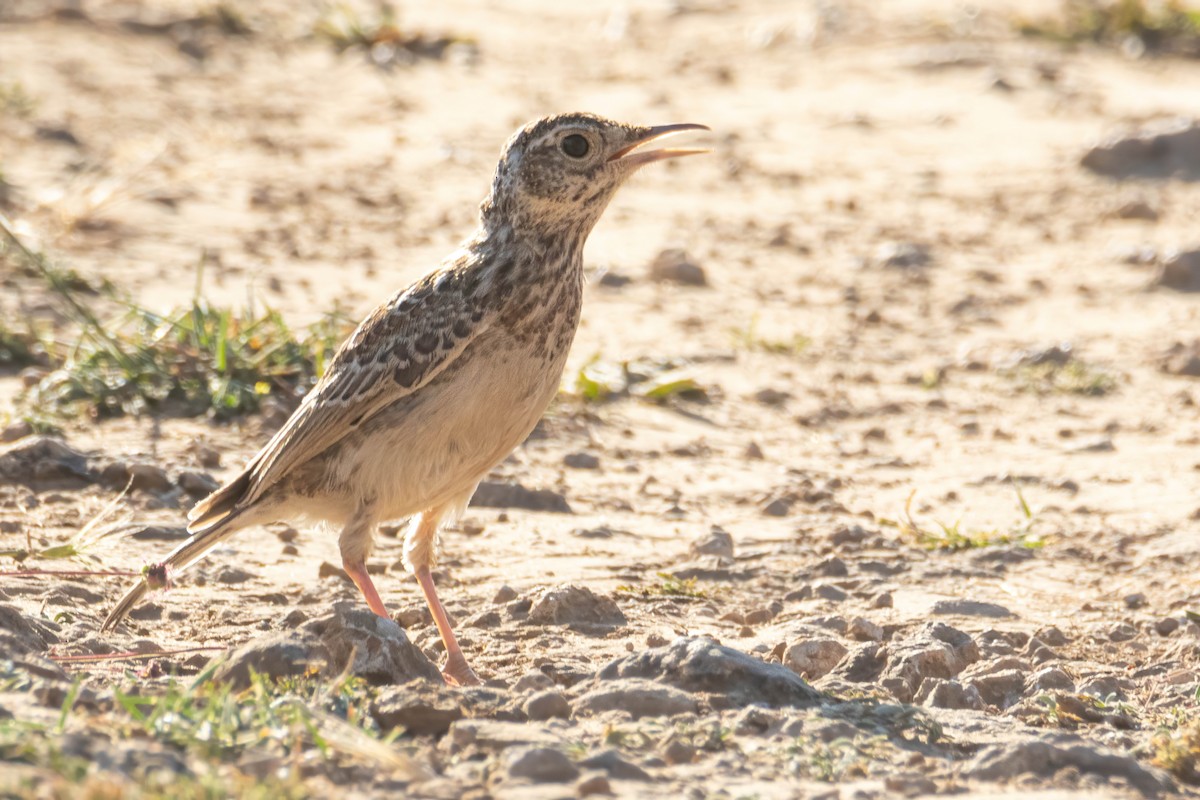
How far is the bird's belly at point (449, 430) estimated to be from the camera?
5.77 metres

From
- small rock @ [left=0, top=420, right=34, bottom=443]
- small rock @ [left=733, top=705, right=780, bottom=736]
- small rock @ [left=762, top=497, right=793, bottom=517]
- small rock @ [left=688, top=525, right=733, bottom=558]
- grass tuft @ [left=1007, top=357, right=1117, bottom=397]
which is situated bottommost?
small rock @ [left=762, top=497, right=793, bottom=517]

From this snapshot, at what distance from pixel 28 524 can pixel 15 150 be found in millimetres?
5814

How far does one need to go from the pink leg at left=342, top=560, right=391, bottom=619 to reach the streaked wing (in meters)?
0.42

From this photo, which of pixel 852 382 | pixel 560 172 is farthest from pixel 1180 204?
pixel 560 172

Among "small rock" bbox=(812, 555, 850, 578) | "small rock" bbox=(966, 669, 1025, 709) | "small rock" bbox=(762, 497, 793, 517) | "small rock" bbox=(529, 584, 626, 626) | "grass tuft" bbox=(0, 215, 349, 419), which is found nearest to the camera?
"small rock" bbox=(966, 669, 1025, 709)

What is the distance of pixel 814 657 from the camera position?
5.72 meters

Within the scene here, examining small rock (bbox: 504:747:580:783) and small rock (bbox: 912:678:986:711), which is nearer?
small rock (bbox: 504:747:580:783)

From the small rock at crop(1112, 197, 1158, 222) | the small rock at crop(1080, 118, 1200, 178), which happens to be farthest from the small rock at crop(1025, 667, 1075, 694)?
the small rock at crop(1080, 118, 1200, 178)

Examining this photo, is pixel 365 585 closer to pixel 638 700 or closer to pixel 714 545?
pixel 638 700

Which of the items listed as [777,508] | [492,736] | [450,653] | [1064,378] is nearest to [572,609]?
[450,653]

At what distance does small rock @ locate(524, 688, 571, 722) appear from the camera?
15.7 ft

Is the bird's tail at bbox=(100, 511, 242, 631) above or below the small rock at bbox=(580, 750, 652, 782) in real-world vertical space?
above

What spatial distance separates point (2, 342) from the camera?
8.59m

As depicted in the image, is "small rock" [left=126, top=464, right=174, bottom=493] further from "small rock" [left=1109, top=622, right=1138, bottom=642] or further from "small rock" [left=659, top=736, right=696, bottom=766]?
"small rock" [left=1109, top=622, right=1138, bottom=642]
